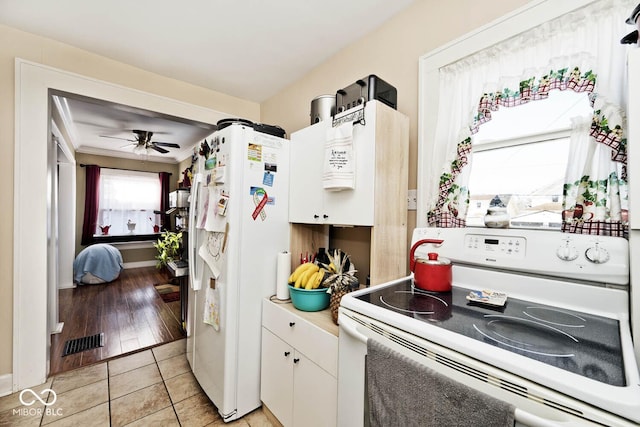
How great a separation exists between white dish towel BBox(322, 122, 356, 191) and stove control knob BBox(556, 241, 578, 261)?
2.87 ft

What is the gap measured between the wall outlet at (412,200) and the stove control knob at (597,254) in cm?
76

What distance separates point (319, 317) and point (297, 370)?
12.0 inches

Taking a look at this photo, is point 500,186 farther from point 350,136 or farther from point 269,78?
point 269,78

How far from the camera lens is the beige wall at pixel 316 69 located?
149 cm

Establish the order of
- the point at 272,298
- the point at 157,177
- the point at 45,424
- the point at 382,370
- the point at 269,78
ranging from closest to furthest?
the point at 382,370 → the point at 45,424 → the point at 272,298 → the point at 269,78 → the point at 157,177

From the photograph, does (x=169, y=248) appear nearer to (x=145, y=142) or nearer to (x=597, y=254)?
(x=145, y=142)

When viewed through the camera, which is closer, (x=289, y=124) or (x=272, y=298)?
(x=272, y=298)

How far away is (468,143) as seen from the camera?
4.39 feet

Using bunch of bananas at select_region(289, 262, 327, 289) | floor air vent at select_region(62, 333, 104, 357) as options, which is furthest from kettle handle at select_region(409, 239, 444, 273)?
floor air vent at select_region(62, 333, 104, 357)

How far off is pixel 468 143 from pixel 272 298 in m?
1.48

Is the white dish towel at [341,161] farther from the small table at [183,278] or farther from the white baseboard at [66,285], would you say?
the white baseboard at [66,285]

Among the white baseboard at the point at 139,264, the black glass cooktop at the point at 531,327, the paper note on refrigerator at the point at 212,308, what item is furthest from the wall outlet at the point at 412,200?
the white baseboard at the point at 139,264

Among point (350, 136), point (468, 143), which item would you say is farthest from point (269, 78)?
point (468, 143)

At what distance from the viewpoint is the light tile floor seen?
168 centimetres
